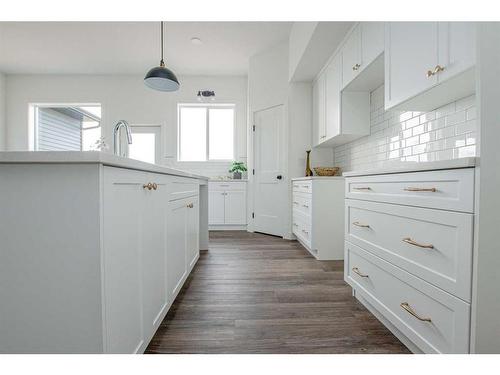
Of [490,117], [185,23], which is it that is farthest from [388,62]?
[185,23]

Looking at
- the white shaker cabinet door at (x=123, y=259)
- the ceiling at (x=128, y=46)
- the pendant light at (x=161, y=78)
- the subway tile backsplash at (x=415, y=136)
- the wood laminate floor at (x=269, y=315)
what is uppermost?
the ceiling at (x=128, y=46)

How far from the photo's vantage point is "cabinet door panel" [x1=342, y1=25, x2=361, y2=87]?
2.27 metres

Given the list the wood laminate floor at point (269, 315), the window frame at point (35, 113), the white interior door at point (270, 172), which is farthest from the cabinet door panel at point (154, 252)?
the window frame at point (35, 113)

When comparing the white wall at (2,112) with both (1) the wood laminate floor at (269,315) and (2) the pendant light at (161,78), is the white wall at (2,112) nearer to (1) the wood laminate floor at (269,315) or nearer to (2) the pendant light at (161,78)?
(2) the pendant light at (161,78)

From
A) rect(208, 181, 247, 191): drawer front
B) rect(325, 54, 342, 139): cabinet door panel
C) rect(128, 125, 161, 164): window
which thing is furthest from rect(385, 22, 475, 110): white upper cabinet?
rect(128, 125, 161, 164): window

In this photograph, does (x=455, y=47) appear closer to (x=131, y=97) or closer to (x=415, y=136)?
(x=415, y=136)

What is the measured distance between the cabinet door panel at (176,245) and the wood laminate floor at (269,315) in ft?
0.52

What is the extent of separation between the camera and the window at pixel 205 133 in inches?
202

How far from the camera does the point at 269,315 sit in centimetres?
152

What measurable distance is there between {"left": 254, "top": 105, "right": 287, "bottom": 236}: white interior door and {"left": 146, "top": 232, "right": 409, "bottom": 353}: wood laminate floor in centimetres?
148

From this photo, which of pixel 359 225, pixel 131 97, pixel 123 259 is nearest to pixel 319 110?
pixel 359 225

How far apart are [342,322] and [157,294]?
1.03 m

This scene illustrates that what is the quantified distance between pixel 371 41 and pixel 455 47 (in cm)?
94
